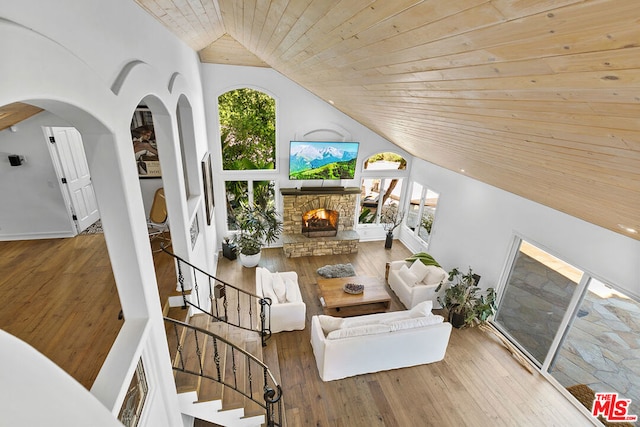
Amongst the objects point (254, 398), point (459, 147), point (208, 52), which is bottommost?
point (254, 398)

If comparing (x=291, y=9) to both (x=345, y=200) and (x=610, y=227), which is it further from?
(x=345, y=200)

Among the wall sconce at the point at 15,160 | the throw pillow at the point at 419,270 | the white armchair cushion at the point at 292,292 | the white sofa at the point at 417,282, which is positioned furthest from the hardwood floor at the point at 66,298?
the throw pillow at the point at 419,270

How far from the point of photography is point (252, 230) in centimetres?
663

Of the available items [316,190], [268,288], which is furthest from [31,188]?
[316,190]

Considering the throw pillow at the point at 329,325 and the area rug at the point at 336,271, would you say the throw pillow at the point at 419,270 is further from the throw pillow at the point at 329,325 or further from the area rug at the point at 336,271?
the throw pillow at the point at 329,325

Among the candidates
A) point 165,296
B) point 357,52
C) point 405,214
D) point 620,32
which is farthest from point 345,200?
point 620,32

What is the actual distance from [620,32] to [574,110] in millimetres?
655

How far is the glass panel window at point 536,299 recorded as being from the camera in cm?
434

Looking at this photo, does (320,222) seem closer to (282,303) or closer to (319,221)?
(319,221)

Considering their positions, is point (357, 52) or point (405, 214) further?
point (405, 214)

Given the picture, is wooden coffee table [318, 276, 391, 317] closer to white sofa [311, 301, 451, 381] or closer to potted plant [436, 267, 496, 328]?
white sofa [311, 301, 451, 381]

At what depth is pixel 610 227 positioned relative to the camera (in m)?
3.30

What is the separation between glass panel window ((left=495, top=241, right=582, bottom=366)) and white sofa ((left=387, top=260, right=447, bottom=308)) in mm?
1085

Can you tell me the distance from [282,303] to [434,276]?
293cm
